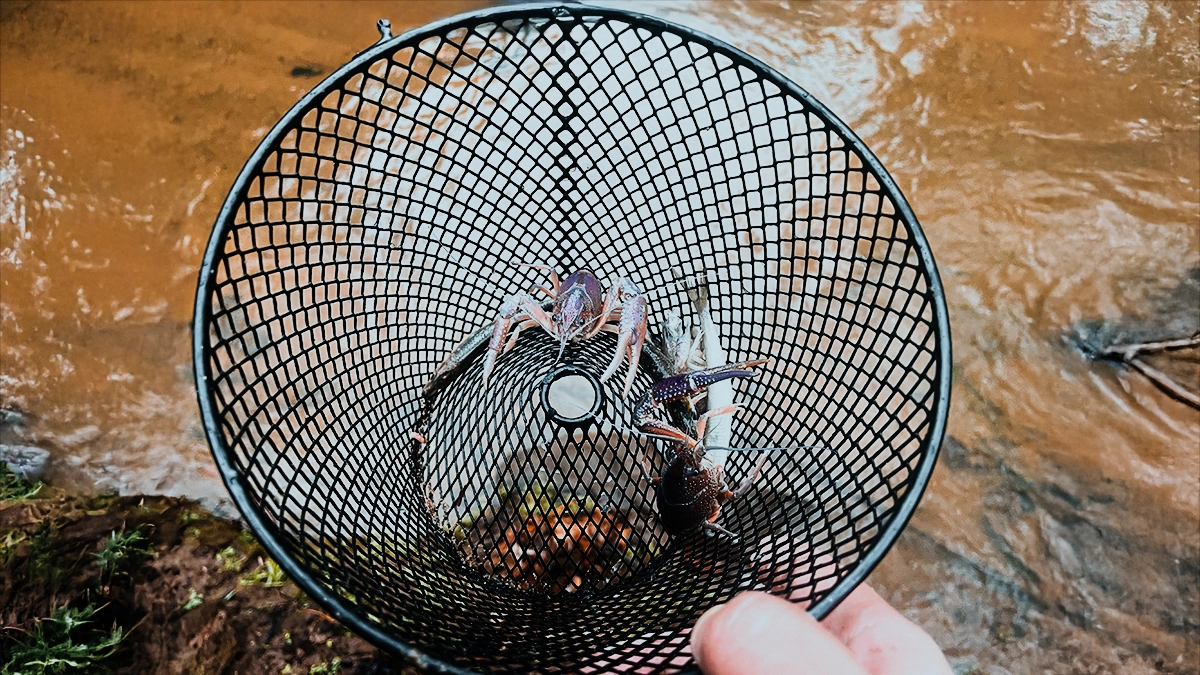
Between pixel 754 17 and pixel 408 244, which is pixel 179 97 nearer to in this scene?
pixel 408 244

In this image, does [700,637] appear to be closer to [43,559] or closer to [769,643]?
[769,643]

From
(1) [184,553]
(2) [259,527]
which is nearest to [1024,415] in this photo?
(2) [259,527]

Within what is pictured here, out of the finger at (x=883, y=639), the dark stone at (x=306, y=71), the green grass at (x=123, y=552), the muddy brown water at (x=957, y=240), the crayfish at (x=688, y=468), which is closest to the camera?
the finger at (x=883, y=639)

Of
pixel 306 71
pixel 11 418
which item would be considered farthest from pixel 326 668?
pixel 306 71

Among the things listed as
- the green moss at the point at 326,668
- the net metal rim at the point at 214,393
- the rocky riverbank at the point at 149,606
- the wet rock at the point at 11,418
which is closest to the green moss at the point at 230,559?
the rocky riverbank at the point at 149,606

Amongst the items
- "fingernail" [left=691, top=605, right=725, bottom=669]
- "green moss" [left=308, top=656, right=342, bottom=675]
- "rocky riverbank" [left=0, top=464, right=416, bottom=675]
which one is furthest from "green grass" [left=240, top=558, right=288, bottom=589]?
"fingernail" [left=691, top=605, right=725, bottom=669]

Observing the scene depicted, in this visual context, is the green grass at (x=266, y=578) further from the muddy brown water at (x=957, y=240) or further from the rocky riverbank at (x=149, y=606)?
the muddy brown water at (x=957, y=240)

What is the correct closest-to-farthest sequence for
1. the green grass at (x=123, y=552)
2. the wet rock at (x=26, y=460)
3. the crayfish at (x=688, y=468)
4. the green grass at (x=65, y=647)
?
the crayfish at (x=688, y=468), the green grass at (x=65, y=647), the green grass at (x=123, y=552), the wet rock at (x=26, y=460)

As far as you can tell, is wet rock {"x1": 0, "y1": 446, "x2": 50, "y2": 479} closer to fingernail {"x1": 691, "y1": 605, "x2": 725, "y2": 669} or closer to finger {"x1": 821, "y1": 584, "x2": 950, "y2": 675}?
fingernail {"x1": 691, "y1": 605, "x2": 725, "y2": 669}
